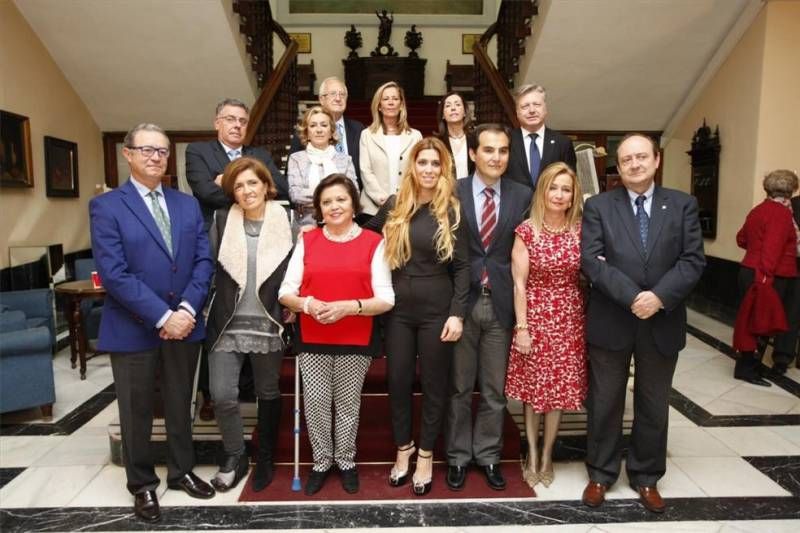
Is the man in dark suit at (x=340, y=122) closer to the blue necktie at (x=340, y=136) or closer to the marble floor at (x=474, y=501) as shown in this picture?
the blue necktie at (x=340, y=136)

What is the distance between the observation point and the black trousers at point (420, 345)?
283cm

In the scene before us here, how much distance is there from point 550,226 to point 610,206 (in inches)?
11.7

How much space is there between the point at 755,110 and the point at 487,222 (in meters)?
4.77

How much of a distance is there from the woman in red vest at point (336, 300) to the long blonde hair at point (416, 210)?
93 mm

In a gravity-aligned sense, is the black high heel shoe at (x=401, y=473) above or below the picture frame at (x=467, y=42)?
below

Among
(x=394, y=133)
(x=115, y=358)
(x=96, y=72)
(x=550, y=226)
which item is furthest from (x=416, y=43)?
(x=115, y=358)

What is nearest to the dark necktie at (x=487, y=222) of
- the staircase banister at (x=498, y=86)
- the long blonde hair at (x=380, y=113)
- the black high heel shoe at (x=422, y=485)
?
the long blonde hair at (x=380, y=113)

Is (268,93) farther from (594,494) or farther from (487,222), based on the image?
(594,494)

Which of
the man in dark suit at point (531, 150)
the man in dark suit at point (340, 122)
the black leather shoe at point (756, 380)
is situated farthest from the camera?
the black leather shoe at point (756, 380)

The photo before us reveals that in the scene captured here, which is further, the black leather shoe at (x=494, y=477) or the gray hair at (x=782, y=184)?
the gray hair at (x=782, y=184)

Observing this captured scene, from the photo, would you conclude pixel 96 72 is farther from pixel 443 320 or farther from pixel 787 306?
pixel 787 306

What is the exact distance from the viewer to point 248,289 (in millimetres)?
2965

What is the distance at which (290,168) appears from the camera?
333 cm

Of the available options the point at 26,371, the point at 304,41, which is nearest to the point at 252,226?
the point at 26,371
